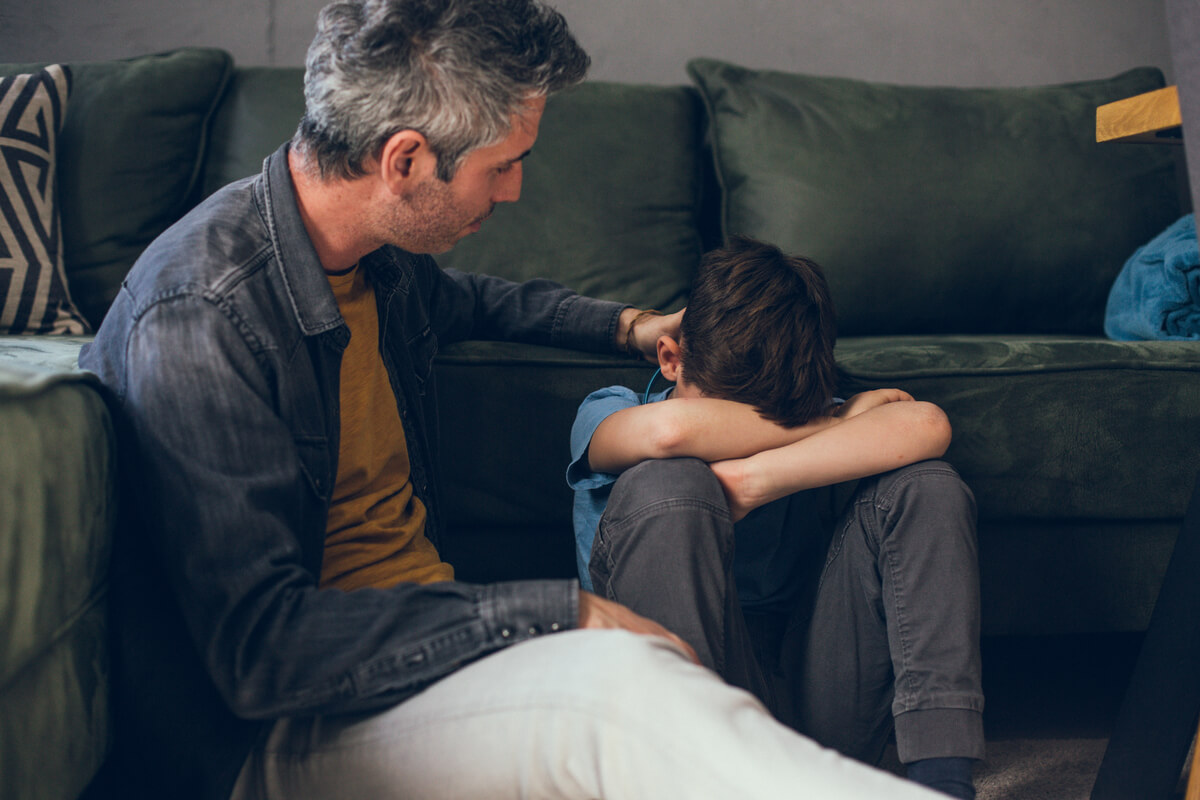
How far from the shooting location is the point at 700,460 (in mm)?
948

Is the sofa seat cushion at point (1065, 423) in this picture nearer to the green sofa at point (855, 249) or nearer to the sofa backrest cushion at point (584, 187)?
the green sofa at point (855, 249)

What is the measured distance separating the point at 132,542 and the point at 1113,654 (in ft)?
4.93

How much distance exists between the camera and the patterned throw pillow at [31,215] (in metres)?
1.36

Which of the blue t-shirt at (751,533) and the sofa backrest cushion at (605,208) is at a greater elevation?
the sofa backrest cushion at (605,208)

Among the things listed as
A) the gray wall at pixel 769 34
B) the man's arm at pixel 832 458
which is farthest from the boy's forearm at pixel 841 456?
the gray wall at pixel 769 34

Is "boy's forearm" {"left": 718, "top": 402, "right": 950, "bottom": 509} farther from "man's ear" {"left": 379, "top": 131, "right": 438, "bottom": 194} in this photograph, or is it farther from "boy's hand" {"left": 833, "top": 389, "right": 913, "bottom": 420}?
"man's ear" {"left": 379, "top": 131, "right": 438, "bottom": 194}

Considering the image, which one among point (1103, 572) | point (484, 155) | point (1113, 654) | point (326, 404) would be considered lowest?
point (1113, 654)

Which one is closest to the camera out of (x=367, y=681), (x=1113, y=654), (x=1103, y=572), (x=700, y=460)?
(x=367, y=681)

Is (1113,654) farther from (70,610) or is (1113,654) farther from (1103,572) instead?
(70,610)

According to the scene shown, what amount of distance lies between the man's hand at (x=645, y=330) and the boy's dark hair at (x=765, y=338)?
156mm

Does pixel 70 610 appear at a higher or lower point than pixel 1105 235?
lower

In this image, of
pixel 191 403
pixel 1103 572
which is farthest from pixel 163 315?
pixel 1103 572

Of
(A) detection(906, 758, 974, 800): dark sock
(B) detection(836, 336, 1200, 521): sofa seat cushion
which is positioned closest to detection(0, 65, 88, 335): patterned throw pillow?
(B) detection(836, 336, 1200, 521): sofa seat cushion

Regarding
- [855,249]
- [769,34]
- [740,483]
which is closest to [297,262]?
[740,483]
